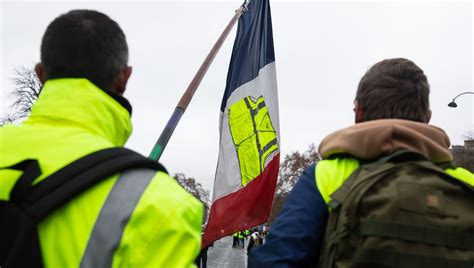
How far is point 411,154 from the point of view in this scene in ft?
6.78

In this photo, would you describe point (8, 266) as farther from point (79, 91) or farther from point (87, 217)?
point (79, 91)

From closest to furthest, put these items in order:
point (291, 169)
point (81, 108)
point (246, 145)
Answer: point (81, 108), point (246, 145), point (291, 169)

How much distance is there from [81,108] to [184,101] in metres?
2.30

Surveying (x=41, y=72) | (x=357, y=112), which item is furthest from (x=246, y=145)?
(x=41, y=72)

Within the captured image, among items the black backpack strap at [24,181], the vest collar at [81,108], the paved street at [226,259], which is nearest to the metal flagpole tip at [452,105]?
the paved street at [226,259]

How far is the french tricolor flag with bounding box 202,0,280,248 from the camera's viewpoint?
4.99 m

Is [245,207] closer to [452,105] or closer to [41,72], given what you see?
[41,72]

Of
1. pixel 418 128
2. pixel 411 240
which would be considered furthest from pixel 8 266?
pixel 418 128

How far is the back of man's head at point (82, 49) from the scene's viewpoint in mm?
1740

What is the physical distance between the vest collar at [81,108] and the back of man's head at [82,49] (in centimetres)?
5

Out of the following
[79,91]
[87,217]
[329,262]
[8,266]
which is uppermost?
[79,91]

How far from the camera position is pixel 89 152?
59.8 inches

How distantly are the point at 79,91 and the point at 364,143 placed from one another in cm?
112

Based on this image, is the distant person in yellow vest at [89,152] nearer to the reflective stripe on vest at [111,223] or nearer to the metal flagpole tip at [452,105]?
the reflective stripe on vest at [111,223]
